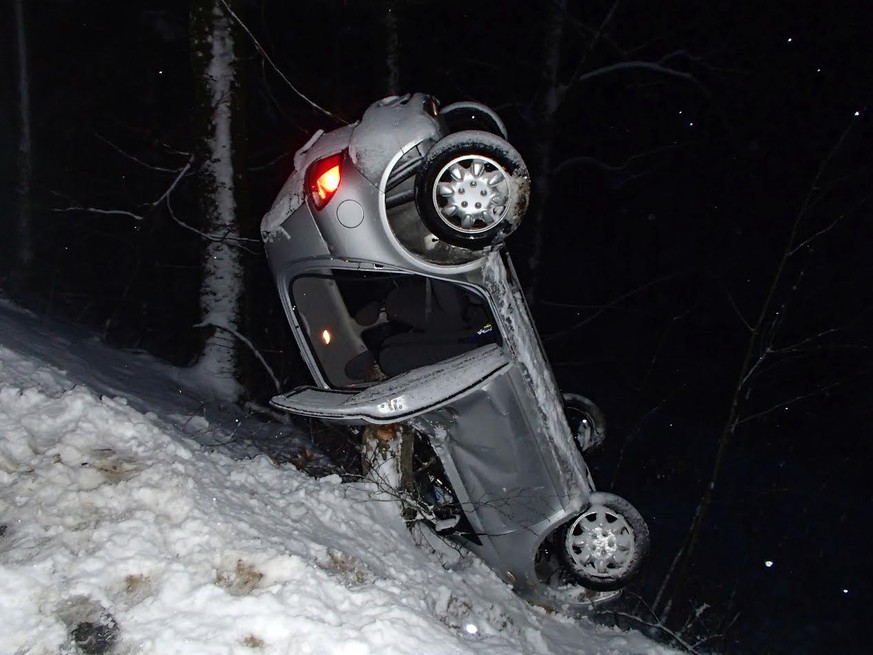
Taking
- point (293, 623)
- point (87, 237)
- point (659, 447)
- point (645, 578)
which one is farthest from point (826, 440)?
point (87, 237)

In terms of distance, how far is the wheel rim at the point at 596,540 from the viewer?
436 centimetres

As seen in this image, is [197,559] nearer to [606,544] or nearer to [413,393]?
[413,393]

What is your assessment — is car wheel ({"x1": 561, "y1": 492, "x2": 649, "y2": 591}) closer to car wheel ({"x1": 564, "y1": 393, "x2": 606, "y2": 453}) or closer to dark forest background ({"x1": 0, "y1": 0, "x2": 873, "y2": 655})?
car wheel ({"x1": 564, "y1": 393, "x2": 606, "y2": 453})

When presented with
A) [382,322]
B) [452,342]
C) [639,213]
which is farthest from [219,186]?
[639,213]

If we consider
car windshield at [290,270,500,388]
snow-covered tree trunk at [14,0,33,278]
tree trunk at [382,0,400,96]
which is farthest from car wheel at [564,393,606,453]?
snow-covered tree trunk at [14,0,33,278]

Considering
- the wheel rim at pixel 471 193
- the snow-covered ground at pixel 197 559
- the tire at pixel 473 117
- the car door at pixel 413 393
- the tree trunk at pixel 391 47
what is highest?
A: the tree trunk at pixel 391 47

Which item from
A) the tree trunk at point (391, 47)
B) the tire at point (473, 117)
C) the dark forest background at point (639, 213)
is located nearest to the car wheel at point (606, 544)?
the tire at point (473, 117)

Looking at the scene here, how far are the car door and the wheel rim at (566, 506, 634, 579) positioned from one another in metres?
1.30

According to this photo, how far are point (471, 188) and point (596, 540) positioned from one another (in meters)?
2.35

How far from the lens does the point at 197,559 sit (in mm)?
Result: 2725

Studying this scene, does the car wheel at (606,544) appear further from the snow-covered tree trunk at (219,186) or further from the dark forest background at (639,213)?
the snow-covered tree trunk at (219,186)

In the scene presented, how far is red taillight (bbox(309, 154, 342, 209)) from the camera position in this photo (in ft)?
12.1

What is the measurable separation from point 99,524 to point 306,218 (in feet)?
6.02

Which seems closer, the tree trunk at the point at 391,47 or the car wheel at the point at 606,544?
the car wheel at the point at 606,544
